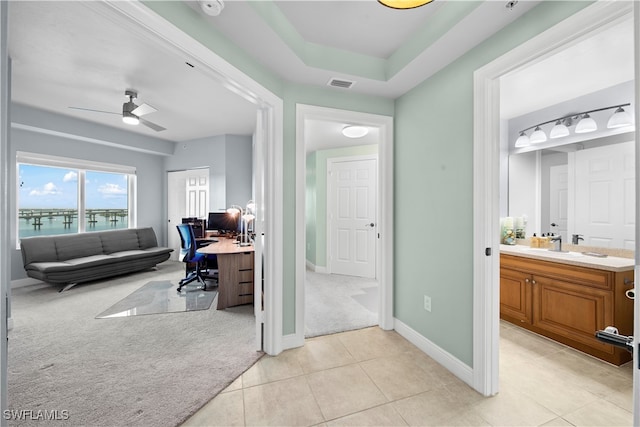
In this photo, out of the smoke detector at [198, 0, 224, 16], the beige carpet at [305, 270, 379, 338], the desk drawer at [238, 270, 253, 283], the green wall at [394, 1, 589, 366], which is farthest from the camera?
the desk drawer at [238, 270, 253, 283]

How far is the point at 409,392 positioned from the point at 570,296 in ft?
5.60

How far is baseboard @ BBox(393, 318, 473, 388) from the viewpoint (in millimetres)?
1906

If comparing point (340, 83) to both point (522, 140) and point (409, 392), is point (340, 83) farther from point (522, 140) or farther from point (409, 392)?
point (409, 392)

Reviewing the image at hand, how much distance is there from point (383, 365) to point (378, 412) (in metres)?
0.51

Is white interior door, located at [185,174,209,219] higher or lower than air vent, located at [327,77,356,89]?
lower

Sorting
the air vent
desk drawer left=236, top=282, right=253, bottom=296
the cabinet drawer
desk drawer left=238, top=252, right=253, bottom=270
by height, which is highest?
the air vent

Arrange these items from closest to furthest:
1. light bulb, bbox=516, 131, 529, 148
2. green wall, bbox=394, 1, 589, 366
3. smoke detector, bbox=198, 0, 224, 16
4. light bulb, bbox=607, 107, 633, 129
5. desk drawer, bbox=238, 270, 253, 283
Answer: smoke detector, bbox=198, 0, 224, 16, green wall, bbox=394, 1, 589, 366, light bulb, bbox=607, 107, 633, 129, light bulb, bbox=516, 131, 529, 148, desk drawer, bbox=238, 270, 253, 283

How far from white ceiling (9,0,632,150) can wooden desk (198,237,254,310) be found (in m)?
2.04

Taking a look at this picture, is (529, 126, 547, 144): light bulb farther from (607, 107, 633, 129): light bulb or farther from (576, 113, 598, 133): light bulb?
(607, 107, 633, 129): light bulb

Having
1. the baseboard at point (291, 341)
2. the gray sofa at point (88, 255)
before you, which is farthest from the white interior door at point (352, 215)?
the gray sofa at point (88, 255)

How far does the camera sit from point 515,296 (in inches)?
108
